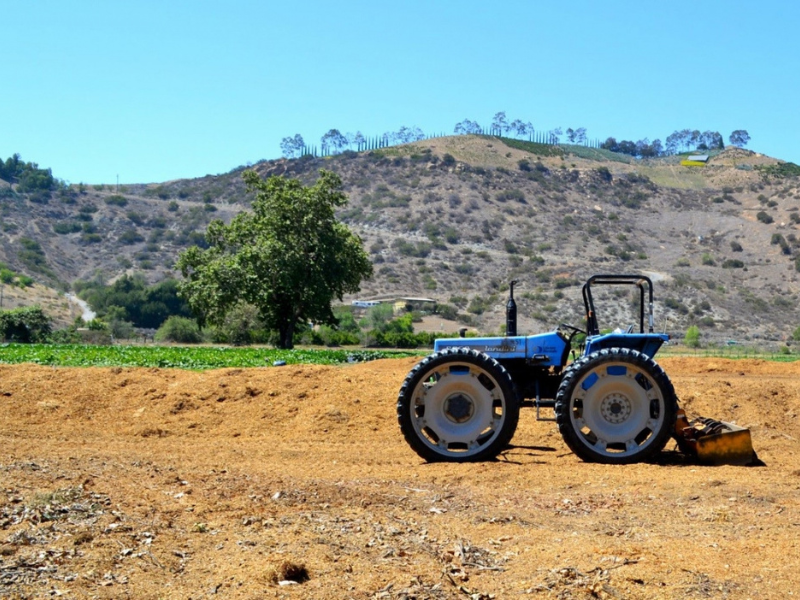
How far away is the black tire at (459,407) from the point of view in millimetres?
12609

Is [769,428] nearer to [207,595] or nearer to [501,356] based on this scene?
[501,356]

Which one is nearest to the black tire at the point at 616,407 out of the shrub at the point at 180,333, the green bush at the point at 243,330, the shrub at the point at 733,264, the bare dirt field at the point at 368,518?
the bare dirt field at the point at 368,518

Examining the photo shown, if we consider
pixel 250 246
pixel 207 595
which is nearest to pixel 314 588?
pixel 207 595

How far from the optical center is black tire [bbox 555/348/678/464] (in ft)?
40.6

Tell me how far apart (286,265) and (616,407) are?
3178 cm

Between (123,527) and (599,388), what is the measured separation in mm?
6718

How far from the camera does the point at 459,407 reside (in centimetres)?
1277

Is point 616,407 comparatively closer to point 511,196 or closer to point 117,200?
point 511,196

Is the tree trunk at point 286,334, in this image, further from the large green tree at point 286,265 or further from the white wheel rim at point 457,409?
the white wheel rim at point 457,409

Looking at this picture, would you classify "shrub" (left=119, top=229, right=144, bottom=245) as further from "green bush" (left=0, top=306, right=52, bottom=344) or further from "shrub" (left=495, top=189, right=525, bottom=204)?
"green bush" (left=0, top=306, right=52, bottom=344)

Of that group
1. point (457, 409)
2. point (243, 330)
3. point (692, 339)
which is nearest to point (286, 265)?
point (243, 330)

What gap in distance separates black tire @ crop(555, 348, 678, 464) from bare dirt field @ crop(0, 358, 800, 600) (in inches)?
13.7

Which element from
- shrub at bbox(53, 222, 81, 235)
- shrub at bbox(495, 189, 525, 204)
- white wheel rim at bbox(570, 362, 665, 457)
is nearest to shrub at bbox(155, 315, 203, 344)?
shrub at bbox(53, 222, 81, 235)

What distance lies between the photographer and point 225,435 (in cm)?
1644
